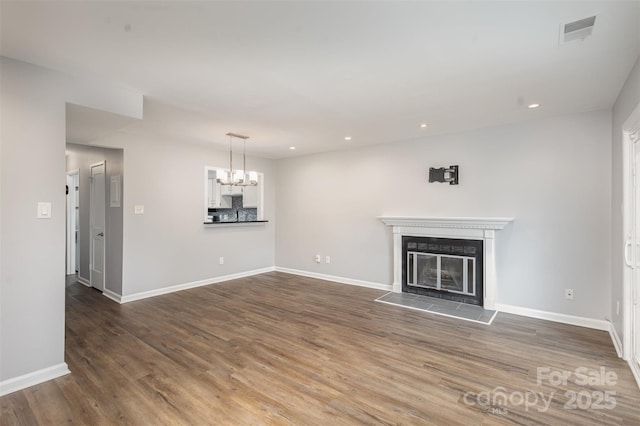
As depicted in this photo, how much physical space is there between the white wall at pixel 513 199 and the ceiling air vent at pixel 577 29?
2.12m

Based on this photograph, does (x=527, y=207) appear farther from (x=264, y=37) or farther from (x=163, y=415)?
(x=163, y=415)

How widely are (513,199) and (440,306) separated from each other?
172 cm

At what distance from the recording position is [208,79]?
2746 mm

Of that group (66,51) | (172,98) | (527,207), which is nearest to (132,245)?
(172,98)

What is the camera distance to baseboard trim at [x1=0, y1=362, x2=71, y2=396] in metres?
2.31

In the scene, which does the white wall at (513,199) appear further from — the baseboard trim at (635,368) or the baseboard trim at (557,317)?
the baseboard trim at (635,368)

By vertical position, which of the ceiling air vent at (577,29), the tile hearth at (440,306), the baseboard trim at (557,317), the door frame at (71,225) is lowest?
the tile hearth at (440,306)

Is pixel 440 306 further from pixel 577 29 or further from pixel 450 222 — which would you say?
pixel 577 29

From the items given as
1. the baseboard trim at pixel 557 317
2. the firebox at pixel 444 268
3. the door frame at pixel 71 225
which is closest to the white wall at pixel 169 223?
the door frame at pixel 71 225

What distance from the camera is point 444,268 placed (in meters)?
4.70

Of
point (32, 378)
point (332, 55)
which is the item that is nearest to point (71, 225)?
point (32, 378)

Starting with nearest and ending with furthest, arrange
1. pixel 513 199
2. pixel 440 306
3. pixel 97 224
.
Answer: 1. pixel 513 199
2. pixel 440 306
3. pixel 97 224

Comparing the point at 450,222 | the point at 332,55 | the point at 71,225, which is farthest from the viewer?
the point at 71,225

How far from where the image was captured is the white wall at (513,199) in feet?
11.8
